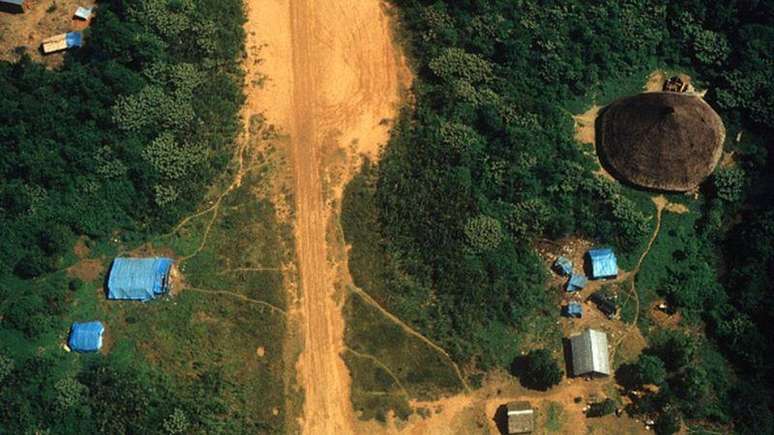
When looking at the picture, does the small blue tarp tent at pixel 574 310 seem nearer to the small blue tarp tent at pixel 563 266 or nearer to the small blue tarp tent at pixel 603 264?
the small blue tarp tent at pixel 563 266

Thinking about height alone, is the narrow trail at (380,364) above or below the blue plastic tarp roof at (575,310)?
below

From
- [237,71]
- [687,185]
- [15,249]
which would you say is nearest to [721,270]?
[687,185]

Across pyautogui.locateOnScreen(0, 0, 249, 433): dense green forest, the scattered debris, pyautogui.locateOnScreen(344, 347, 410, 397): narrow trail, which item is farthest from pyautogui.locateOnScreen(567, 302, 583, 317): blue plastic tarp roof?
the scattered debris

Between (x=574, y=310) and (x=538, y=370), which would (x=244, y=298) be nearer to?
(x=538, y=370)

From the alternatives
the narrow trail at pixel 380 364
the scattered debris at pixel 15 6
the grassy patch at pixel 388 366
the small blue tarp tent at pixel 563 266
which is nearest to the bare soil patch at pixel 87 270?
the grassy patch at pixel 388 366

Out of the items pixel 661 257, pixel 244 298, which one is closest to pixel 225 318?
pixel 244 298
